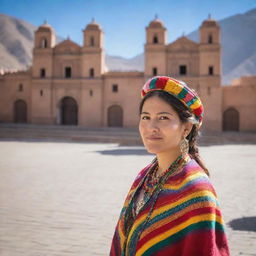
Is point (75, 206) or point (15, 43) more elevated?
point (15, 43)

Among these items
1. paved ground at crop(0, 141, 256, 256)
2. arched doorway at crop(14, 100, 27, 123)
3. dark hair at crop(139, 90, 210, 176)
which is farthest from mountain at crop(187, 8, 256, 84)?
dark hair at crop(139, 90, 210, 176)

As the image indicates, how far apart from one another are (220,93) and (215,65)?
2.67 metres

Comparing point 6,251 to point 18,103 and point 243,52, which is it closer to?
point 18,103

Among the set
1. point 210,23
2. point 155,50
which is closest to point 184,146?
point 155,50

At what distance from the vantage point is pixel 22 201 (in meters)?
5.73

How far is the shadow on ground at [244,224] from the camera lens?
14.4 ft

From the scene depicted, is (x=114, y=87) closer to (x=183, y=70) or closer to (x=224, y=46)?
(x=183, y=70)

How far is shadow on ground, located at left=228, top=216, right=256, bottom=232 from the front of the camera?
14.4ft

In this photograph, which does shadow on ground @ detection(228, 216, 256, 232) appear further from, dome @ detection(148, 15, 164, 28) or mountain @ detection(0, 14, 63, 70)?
mountain @ detection(0, 14, 63, 70)

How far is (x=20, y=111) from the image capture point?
1242 inches

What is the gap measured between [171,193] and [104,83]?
1112 inches

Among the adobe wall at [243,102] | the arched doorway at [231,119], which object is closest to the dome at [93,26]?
the adobe wall at [243,102]

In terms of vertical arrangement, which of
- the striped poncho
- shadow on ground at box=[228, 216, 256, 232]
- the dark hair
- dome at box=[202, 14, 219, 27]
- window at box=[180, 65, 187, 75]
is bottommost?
shadow on ground at box=[228, 216, 256, 232]

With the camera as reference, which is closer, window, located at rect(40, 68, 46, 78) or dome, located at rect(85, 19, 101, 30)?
dome, located at rect(85, 19, 101, 30)
